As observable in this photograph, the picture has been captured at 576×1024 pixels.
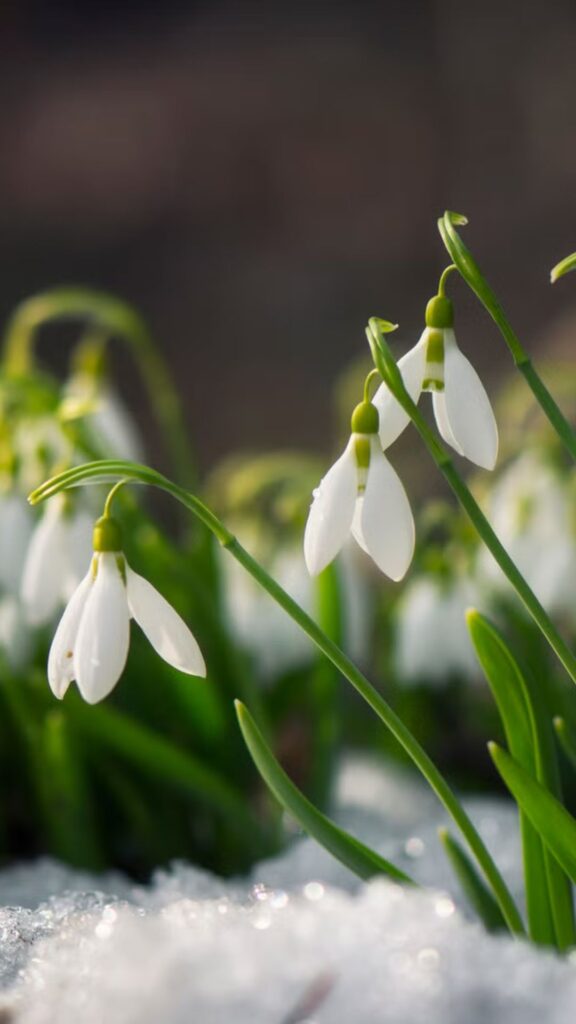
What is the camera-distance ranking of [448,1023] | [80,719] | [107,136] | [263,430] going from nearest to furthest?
[448,1023] < [80,719] < [263,430] < [107,136]

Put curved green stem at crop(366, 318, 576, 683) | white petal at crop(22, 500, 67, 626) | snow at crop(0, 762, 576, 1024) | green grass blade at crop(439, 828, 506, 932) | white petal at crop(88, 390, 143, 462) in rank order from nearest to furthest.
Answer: snow at crop(0, 762, 576, 1024)
curved green stem at crop(366, 318, 576, 683)
green grass blade at crop(439, 828, 506, 932)
white petal at crop(22, 500, 67, 626)
white petal at crop(88, 390, 143, 462)

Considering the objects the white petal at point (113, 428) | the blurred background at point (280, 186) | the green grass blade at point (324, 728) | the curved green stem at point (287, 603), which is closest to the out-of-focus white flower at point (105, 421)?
the white petal at point (113, 428)

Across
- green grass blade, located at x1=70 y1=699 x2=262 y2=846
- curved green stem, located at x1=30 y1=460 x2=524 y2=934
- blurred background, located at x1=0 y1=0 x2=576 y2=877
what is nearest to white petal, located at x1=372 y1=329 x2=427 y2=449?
curved green stem, located at x1=30 y1=460 x2=524 y2=934

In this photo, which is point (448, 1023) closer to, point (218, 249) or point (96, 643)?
point (96, 643)

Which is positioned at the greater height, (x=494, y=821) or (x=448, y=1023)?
(x=448, y=1023)

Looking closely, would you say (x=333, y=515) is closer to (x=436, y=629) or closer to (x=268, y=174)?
(x=436, y=629)

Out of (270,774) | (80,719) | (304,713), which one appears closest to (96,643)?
(270,774)

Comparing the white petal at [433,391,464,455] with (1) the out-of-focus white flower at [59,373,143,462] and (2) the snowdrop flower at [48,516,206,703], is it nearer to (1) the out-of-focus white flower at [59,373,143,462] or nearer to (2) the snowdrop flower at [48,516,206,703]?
(2) the snowdrop flower at [48,516,206,703]
